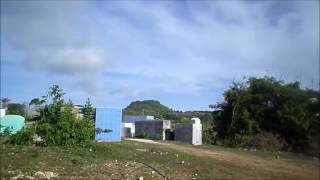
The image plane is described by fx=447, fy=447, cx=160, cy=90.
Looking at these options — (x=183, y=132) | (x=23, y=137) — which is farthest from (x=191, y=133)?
(x=23, y=137)

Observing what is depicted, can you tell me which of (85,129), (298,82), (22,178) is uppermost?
(298,82)

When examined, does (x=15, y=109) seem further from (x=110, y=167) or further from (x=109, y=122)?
(x=110, y=167)

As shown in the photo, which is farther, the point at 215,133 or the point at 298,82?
the point at 215,133

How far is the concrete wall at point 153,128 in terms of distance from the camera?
3437 centimetres

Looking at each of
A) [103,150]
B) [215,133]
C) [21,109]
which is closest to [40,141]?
[103,150]

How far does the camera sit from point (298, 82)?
99.9ft

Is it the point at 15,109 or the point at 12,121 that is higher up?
the point at 15,109

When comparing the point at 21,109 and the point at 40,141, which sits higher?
the point at 21,109

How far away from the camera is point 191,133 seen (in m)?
30.7

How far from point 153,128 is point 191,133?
579 centimetres

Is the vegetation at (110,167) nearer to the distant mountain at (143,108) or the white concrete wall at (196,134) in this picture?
the white concrete wall at (196,134)

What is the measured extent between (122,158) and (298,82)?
19.3 metres

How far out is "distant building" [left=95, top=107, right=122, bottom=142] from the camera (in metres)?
24.1

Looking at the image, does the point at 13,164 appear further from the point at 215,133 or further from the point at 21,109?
the point at 215,133
